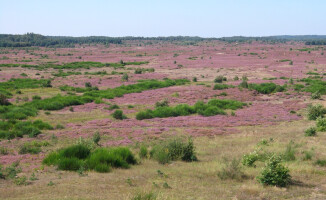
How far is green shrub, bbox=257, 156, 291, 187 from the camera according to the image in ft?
34.3

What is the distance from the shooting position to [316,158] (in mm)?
14070

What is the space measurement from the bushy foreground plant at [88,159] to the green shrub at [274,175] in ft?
18.3

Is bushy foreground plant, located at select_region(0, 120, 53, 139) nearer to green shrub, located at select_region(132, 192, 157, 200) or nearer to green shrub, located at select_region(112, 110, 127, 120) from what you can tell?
green shrub, located at select_region(112, 110, 127, 120)

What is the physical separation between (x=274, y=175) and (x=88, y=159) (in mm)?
7307

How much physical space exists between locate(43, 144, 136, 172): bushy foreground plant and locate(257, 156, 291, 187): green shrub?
5.58 meters

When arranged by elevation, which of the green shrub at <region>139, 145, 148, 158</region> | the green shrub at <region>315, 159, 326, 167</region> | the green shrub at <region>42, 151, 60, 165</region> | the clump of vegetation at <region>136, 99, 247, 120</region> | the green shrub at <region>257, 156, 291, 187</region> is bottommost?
the clump of vegetation at <region>136, 99, 247, 120</region>

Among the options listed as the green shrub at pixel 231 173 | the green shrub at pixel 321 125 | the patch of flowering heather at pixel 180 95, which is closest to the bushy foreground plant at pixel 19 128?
the patch of flowering heather at pixel 180 95

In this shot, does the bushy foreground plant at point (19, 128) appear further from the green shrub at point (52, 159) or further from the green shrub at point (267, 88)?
the green shrub at point (267, 88)

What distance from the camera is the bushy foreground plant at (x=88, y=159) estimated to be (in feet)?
39.5

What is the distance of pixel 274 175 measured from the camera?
1047 centimetres

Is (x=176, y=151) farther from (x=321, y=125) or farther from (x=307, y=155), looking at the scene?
(x=321, y=125)

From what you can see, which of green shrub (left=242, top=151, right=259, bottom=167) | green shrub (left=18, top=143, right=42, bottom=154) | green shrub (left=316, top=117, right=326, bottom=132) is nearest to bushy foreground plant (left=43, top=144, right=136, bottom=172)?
green shrub (left=18, top=143, right=42, bottom=154)

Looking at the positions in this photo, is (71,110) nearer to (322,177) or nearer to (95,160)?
(95,160)

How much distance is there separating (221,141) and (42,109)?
18.6m
